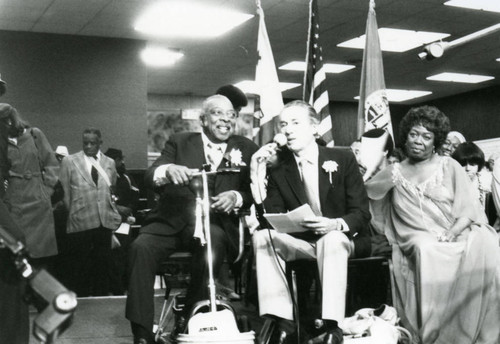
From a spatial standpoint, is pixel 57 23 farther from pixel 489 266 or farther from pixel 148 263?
pixel 489 266

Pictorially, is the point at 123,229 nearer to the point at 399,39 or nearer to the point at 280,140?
the point at 280,140

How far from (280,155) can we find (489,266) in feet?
4.25

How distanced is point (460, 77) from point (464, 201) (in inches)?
440

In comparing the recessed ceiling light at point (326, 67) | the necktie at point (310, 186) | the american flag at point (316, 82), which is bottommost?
the necktie at point (310, 186)

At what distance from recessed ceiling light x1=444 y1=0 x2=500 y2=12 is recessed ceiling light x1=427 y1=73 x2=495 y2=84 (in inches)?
190

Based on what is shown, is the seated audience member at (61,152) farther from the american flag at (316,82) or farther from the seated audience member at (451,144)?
the seated audience member at (451,144)

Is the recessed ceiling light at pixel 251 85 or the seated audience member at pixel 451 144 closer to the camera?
the seated audience member at pixel 451 144

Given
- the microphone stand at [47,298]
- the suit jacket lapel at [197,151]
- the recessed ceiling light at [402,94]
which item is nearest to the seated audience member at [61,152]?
the suit jacket lapel at [197,151]

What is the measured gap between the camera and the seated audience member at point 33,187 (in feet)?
17.4

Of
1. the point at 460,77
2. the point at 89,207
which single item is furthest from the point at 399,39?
the point at 89,207

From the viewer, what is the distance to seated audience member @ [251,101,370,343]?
344cm

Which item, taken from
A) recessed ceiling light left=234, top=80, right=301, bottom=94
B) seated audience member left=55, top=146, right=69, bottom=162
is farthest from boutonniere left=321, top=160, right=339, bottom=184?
recessed ceiling light left=234, top=80, right=301, bottom=94

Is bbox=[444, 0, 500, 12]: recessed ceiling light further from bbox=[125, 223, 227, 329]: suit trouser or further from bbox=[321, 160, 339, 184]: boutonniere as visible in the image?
bbox=[125, 223, 227, 329]: suit trouser

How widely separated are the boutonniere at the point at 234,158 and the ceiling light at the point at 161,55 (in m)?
7.09
